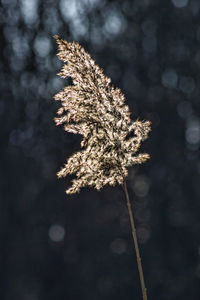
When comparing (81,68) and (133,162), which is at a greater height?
(81,68)
